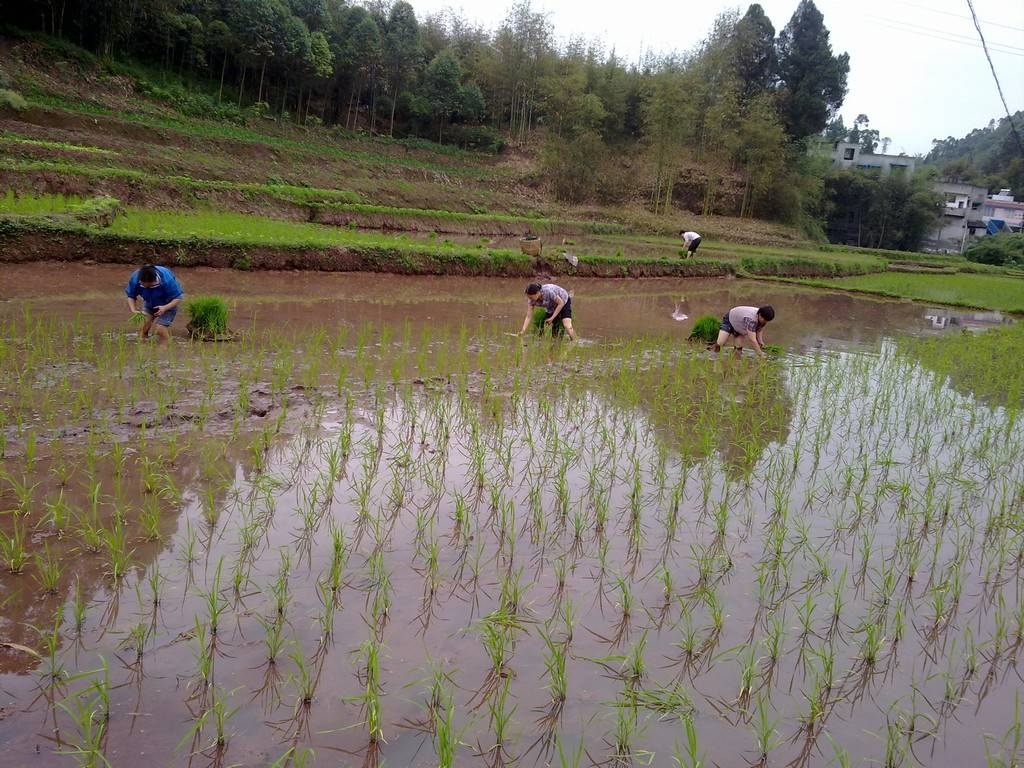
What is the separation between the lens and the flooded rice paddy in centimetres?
204

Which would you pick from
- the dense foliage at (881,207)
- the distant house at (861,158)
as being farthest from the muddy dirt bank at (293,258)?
the distant house at (861,158)

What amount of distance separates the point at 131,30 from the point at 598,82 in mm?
23191

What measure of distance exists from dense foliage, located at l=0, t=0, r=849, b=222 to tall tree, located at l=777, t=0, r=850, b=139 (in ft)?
0.25

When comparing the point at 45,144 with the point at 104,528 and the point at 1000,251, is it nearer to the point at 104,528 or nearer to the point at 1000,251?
the point at 104,528

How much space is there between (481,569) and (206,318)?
4.63 m

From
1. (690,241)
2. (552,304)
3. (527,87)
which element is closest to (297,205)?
(690,241)

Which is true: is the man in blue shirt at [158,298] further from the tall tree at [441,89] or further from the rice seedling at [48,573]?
the tall tree at [441,89]

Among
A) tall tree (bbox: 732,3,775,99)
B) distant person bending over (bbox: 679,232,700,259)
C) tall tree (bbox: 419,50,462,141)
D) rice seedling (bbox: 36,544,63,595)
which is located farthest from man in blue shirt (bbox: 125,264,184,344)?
tall tree (bbox: 732,3,775,99)

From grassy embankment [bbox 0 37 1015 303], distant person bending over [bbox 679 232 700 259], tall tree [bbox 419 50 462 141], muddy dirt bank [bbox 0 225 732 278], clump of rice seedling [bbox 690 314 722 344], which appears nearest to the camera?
clump of rice seedling [bbox 690 314 722 344]

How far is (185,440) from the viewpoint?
403cm

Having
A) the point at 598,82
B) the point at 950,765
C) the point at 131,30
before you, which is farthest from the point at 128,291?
the point at 598,82

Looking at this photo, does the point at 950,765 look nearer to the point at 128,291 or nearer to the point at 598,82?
the point at 128,291

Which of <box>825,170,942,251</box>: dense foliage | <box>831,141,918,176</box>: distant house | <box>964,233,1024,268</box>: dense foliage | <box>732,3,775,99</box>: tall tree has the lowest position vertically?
<box>964,233,1024,268</box>: dense foliage

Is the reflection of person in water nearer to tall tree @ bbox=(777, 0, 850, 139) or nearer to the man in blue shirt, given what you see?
the man in blue shirt
